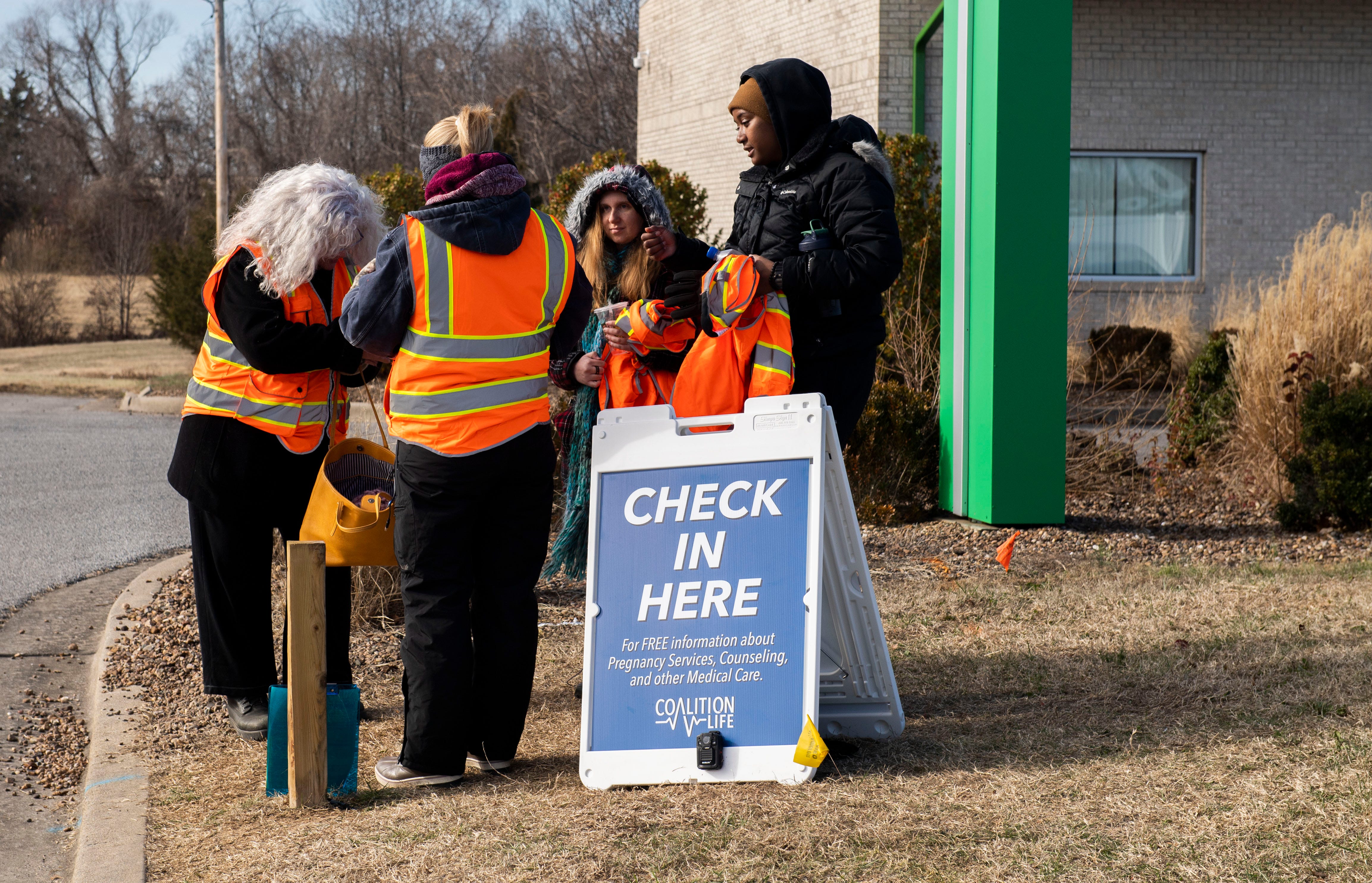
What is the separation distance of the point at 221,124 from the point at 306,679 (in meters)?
19.2

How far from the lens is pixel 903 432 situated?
7688mm

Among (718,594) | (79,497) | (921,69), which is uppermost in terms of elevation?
(921,69)

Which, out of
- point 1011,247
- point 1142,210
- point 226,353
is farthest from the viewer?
point 1142,210

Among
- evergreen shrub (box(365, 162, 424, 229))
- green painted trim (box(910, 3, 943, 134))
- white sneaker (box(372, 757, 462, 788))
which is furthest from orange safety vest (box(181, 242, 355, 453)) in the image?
evergreen shrub (box(365, 162, 424, 229))

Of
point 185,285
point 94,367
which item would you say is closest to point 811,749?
point 185,285

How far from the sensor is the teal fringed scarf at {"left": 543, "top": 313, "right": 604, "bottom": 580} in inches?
165

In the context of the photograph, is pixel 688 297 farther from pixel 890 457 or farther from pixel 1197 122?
pixel 1197 122

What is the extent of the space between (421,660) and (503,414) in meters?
0.72

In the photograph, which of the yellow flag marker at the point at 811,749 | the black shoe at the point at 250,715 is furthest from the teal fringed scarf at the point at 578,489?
the yellow flag marker at the point at 811,749

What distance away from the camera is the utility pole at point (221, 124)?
19672 mm

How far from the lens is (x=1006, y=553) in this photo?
617cm

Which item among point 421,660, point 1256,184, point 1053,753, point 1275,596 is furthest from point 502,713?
point 1256,184

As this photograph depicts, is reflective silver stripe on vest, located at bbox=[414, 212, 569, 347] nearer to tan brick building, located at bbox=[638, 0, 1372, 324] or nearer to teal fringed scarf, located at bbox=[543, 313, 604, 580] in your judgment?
teal fringed scarf, located at bbox=[543, 313, 604, 580]

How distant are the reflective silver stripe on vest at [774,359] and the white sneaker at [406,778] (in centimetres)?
147
